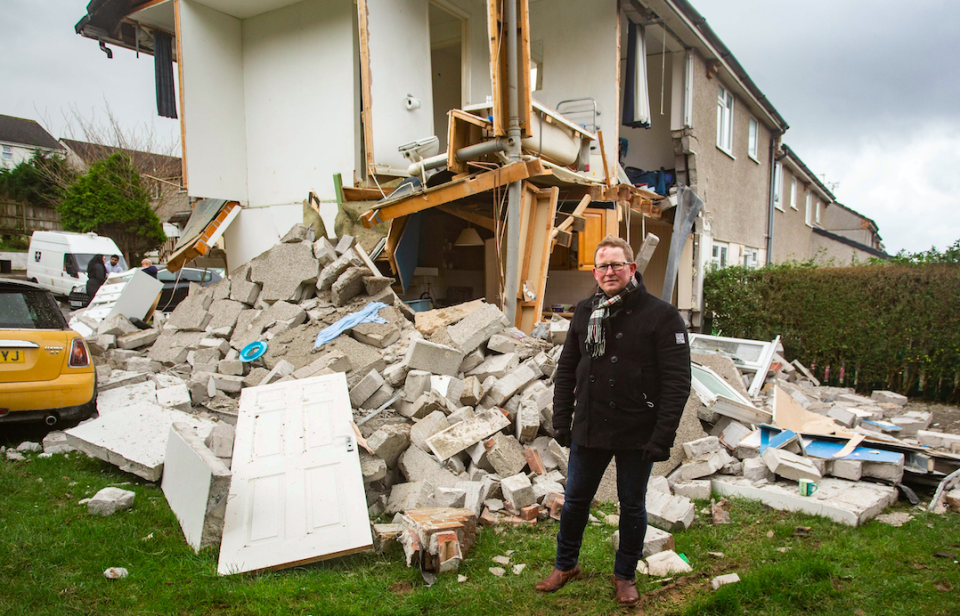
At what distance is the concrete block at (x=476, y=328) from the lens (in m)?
6.21

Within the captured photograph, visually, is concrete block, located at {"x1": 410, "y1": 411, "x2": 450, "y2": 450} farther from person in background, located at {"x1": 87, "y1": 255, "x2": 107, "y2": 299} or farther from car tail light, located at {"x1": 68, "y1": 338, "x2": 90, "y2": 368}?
person in background, located at {"x1": 87, "y1": 255, "x2": 107, "y2": 299}

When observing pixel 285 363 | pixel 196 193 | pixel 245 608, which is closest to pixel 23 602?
pixel 245 608

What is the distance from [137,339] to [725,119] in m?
13.9

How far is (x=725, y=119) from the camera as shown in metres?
14.4

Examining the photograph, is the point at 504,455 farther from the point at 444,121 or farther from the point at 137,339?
the point at 444,121

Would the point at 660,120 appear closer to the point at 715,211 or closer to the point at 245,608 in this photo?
the point at 715,211

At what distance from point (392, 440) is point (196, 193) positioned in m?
8.46

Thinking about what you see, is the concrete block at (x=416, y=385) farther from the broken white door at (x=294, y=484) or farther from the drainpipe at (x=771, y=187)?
the drainpipe at (x=771, y=187)

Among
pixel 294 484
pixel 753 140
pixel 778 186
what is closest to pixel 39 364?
pixel 294 484

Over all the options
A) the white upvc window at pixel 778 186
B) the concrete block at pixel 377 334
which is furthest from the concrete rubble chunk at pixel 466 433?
the white upvc window at pixel 778 186

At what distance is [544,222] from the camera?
8.23 metres

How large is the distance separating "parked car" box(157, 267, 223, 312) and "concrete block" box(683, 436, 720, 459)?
10461 mm

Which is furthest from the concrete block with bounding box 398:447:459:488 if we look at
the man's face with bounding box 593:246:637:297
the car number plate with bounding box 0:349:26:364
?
the car number plate with bounding box 0:349:26:364

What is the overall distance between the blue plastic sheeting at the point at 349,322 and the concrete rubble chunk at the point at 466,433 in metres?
2.31
